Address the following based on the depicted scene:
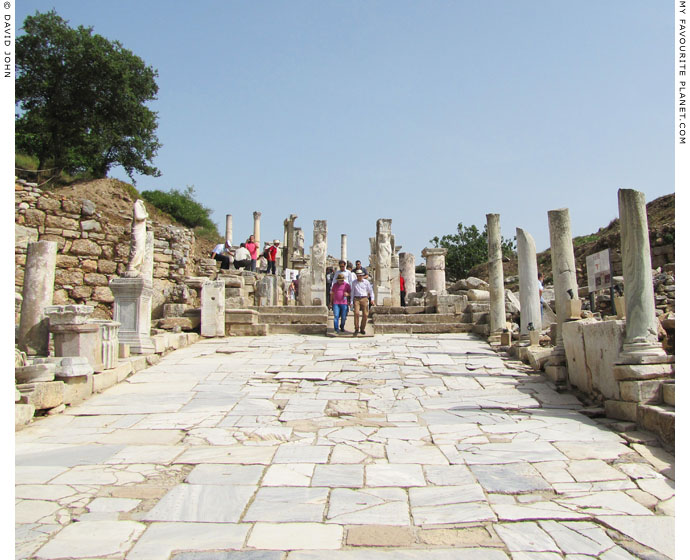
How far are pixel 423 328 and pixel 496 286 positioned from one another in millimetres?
2318

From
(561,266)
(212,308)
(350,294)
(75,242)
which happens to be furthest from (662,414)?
(75,242)

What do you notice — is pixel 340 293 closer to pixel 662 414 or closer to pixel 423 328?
pixel 423 328

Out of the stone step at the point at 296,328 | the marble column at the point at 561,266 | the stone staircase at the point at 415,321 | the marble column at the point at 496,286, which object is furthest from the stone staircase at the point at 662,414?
the stone step at the point at 296,328

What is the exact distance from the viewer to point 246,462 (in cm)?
445

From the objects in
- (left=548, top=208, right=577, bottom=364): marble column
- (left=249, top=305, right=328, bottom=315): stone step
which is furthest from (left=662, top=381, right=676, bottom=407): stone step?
(left=249, top=305, right=328, bottom=315): stone step

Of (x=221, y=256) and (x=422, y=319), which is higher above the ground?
(x=221, y=256)

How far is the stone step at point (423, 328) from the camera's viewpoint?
539 inches

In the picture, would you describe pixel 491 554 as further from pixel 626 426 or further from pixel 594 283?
pixel 594 283

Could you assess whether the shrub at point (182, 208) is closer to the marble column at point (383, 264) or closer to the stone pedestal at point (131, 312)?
the marble column at point (383, 264)

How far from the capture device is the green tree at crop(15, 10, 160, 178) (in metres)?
24.5

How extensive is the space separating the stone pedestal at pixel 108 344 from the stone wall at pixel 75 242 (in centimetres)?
554

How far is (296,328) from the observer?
45.5ft

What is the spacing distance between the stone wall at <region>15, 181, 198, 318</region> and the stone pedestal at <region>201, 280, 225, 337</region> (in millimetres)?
1541

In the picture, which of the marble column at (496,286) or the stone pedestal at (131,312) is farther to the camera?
the marble column at (496,286)
